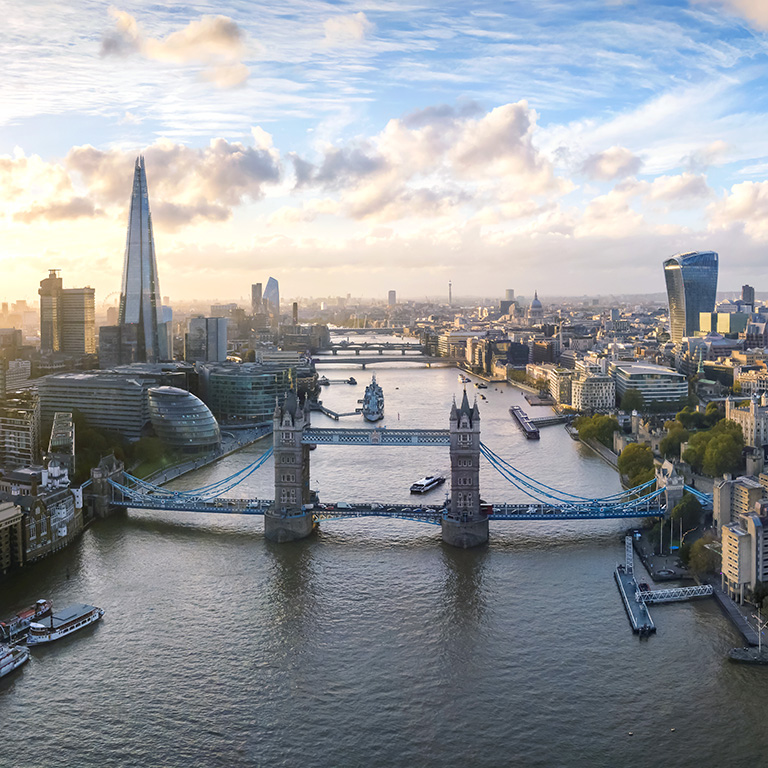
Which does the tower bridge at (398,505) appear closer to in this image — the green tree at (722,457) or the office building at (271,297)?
the green tree at (722,457)

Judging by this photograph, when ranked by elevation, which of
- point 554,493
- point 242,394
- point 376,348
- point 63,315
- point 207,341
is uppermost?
point 63,315

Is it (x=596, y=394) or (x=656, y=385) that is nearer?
(x=596, y=394)

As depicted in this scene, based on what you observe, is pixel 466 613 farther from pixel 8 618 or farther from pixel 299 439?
pixel 8 618

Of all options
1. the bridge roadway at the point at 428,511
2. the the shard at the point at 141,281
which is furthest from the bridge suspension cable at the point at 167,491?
the the shard at the point at 141,281

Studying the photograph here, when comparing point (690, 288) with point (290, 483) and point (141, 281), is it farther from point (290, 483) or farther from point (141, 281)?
point (290, 483)

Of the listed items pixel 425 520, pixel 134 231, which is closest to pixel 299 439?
pixel 425 520

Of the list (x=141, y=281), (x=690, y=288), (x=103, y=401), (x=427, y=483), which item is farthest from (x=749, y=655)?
(x=690, y=288)
